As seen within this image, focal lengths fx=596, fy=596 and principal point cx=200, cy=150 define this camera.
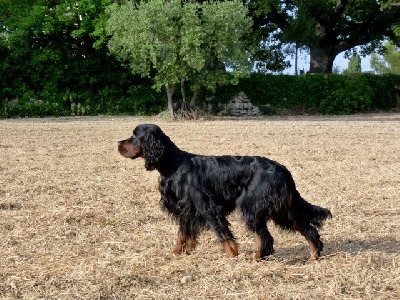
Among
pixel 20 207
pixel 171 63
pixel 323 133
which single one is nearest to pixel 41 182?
pixel 20 207

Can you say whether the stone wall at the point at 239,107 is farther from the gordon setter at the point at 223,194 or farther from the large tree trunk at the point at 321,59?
the gordon setter at the point at 223,194

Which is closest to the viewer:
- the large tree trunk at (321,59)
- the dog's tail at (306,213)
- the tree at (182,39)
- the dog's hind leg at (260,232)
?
the dog's hind leg at (260,232)

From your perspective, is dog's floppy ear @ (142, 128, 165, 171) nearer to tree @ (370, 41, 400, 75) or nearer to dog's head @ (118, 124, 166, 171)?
dog's head @ (118, 124, 166, 171)

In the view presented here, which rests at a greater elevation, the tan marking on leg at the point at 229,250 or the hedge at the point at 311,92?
the hedge at the point at 311,92

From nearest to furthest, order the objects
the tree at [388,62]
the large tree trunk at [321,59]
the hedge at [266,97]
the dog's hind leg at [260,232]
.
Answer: the dog's hind leg at [260,232] → the hedge at [266,97] → the large tree trunk at [321,59] → the tree at [388,62]

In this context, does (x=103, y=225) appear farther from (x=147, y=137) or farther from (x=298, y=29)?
(x=298, y=29)

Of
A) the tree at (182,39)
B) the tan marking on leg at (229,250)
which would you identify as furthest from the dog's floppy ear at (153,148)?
the tree at (182,39)

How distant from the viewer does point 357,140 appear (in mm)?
16016

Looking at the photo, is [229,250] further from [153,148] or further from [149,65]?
[149,65]

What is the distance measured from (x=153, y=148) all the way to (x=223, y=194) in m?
0.76

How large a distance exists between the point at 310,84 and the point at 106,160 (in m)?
24.5

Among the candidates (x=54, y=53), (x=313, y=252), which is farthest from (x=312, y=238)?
(x=54, y=53)

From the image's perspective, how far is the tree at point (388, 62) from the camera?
70.0 meters

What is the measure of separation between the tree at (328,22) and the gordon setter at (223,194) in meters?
28.4
